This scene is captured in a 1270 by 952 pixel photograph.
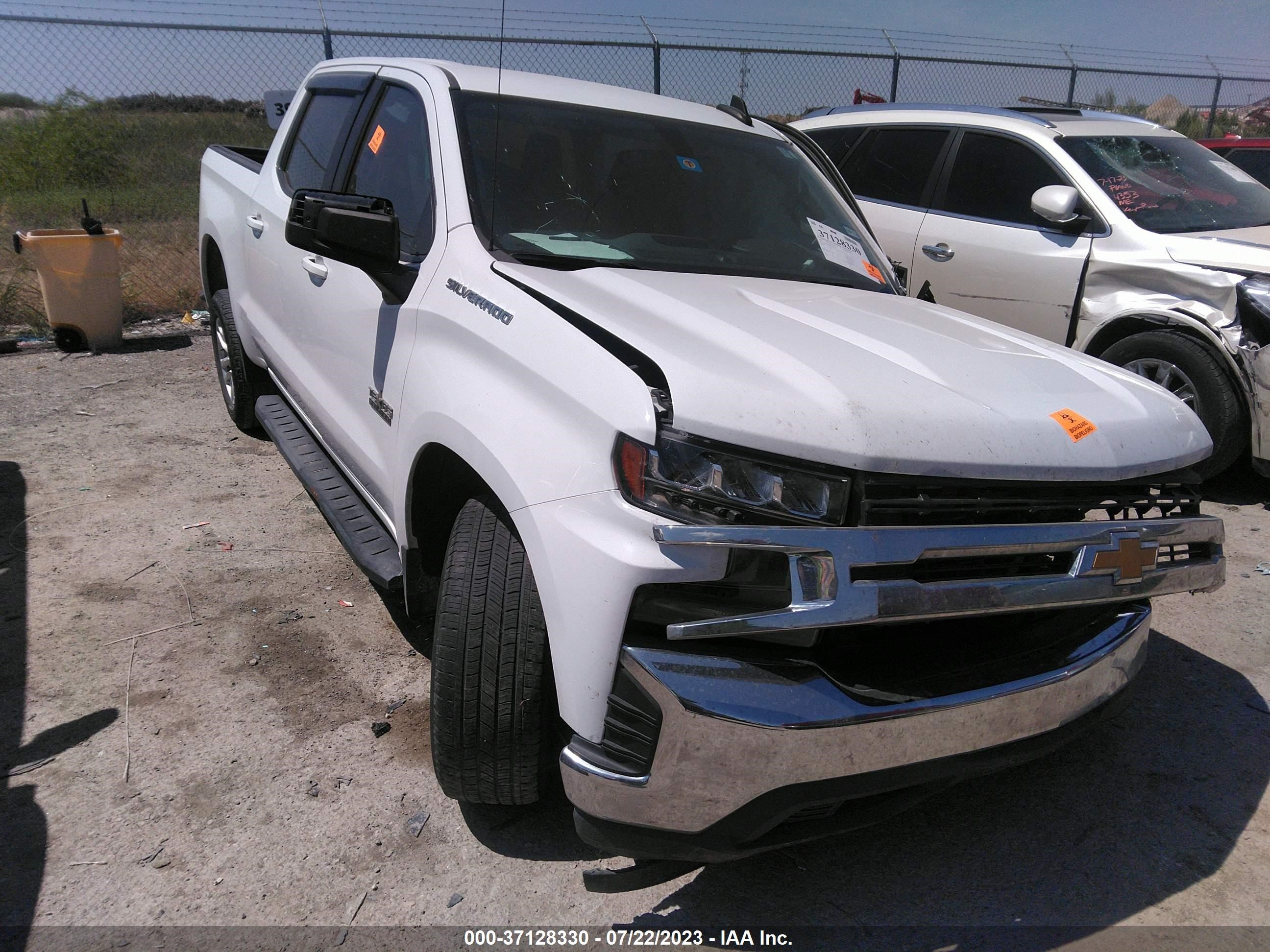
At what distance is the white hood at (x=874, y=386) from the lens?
1.86 meters

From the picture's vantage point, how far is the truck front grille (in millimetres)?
1878

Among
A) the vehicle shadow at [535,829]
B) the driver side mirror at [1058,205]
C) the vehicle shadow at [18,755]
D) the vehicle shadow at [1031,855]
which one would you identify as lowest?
the vehicle shadow at [18,755]

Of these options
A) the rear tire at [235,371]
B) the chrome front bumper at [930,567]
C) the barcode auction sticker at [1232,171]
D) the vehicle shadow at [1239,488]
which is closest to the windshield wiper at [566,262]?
the chrome front bumper at [930,567]

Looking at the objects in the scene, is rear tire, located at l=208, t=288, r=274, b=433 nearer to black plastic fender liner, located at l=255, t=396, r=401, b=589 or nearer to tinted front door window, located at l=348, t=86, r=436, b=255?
black plastic fender liner, located at l=255, t=396, r=401, b=589

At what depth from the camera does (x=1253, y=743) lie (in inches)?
117

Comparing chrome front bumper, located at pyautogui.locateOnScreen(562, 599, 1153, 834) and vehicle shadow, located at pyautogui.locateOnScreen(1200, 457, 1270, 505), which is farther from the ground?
chrome front bumper, located at pyautogui.locateOnScreen(562, 599, 1153, 834)

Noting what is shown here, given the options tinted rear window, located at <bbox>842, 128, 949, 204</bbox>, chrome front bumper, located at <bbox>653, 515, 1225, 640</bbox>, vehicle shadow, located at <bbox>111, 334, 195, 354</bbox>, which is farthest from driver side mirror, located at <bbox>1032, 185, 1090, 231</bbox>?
vehicle shadow, located at <bbox>111, 334, 195, 354</bbox>

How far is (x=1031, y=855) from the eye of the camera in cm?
247

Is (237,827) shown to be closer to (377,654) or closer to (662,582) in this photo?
(377,654)

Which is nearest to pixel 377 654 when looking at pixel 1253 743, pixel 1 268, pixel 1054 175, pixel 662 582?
pixel 662 582

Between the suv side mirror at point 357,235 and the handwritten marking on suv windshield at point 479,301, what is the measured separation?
0.21m

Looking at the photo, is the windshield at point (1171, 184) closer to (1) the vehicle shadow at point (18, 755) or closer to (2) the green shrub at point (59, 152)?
(1) the vehicle shadow at point (18, 755)

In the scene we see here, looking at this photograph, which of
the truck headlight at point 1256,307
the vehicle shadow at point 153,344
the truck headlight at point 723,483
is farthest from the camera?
the vehicle shadow at point 153,344

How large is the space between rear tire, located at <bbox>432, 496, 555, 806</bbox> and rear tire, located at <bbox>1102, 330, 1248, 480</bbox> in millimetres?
3719
